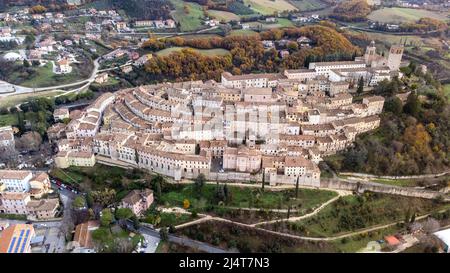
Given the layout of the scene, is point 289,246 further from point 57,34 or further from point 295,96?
point 57,34

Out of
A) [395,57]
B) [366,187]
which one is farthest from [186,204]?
[395,57]

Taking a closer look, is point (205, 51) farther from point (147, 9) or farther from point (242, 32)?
point (147, 9)

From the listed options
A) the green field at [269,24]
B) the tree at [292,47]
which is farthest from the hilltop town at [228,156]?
the green field at [269,24]

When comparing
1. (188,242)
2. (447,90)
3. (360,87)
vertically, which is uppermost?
(360,87)

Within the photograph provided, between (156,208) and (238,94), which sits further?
(238,94)

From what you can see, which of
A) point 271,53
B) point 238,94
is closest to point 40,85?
point 238,94
